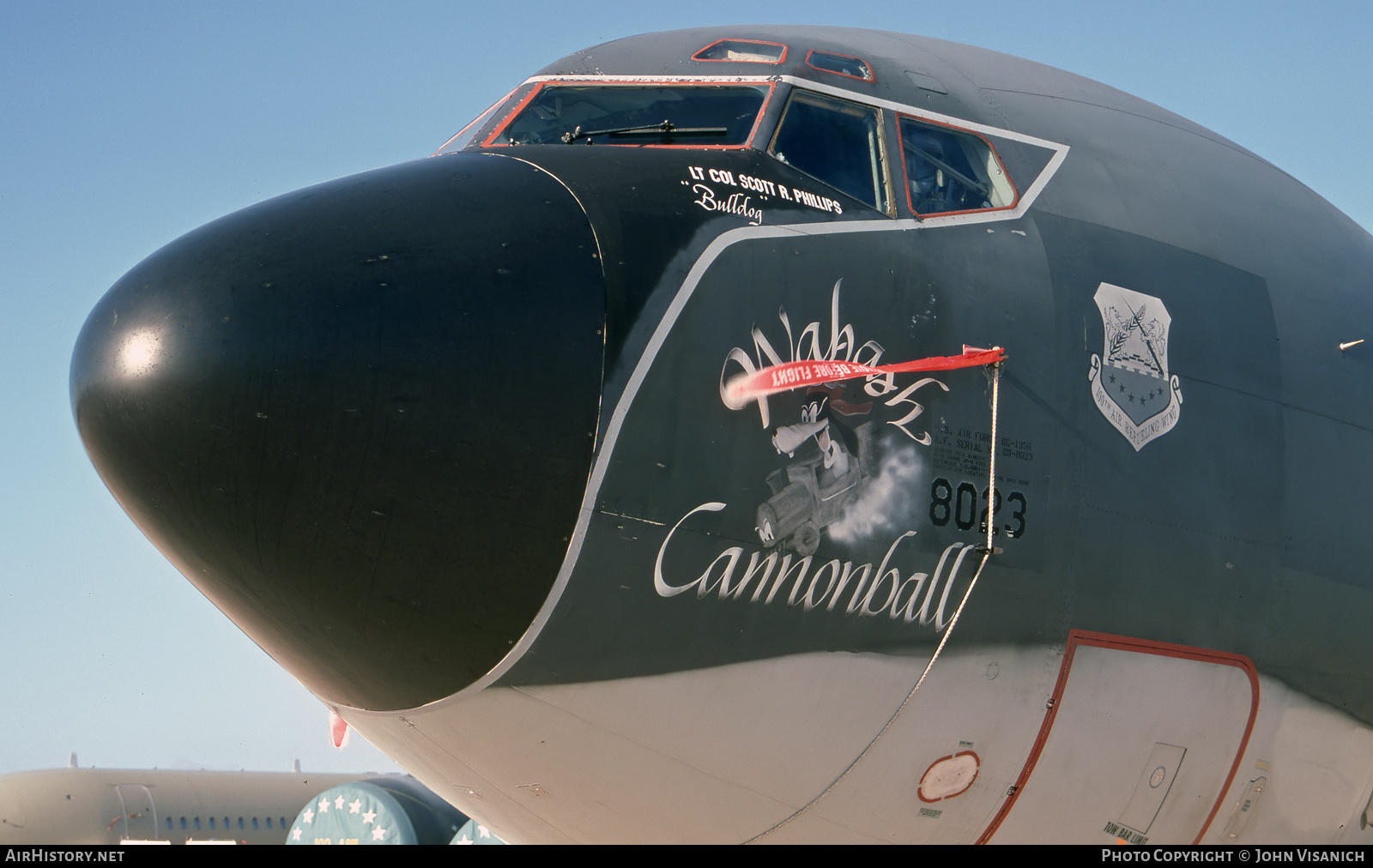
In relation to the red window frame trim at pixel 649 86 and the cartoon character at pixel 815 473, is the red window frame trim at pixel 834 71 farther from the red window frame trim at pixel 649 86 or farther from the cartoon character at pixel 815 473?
the cartoon character at pixel 815 473

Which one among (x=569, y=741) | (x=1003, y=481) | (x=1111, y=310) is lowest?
(x=569, y=741)

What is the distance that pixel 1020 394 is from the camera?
18.9ft

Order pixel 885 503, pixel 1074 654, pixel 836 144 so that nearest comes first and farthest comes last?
pixel 885 503 → pixel 1074 654 → pixel 836 144

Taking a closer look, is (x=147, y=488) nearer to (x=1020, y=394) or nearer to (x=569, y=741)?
(x=569, y=741)

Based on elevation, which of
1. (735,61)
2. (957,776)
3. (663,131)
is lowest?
(957,776)

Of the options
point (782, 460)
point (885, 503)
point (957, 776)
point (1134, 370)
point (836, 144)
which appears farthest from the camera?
point (836, 144)

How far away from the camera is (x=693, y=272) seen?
206 inches

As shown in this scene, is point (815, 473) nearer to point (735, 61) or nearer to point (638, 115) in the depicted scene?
point (638, 115)

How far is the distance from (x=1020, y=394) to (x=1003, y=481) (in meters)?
0.40

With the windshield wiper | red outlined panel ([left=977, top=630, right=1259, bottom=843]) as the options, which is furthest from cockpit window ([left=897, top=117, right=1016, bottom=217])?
red outlined panel ([left=977, top=630, right=1259, bottom=843])

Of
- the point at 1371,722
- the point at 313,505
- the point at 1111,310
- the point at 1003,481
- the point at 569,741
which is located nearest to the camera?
the point at 313,505

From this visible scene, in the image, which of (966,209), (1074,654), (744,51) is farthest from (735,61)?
(1074,654)

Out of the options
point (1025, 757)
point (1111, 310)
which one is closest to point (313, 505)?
point (1025, 757)

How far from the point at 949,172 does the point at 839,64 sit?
0.81 m
